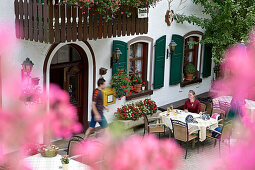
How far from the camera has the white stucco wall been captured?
8508 mm

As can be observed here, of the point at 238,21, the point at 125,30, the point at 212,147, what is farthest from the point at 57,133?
the point at 238,21

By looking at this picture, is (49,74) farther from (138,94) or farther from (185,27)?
(185,27)

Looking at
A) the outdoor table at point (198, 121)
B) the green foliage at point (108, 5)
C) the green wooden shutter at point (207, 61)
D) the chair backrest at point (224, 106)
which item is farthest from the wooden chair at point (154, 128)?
the green wooden shutter at point (207, 61)

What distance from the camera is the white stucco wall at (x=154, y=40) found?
8.51 meters

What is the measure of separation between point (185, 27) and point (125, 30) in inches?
157

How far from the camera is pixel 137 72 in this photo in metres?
11.5

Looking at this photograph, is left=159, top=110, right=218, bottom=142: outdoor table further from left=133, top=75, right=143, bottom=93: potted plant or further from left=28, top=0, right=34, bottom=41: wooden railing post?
left=28, top=0, right=34, bottom=41: wooden railing post

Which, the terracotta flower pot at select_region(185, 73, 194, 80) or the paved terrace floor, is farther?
the terracotta flower pot at select_region(185, 73, 194, 80)

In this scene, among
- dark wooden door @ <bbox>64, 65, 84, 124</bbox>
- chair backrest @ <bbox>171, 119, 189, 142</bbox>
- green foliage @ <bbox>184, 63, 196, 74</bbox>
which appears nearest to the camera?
chair backrest @ <bbox>171, 119, 189, 142</bbox>

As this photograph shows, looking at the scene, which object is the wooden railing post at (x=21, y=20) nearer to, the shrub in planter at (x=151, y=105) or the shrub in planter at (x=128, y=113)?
the shrub in planter at (x=128, y=113)

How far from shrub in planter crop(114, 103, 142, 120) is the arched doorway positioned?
Result: 3.09 feet

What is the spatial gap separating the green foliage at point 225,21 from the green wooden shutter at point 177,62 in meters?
0.66

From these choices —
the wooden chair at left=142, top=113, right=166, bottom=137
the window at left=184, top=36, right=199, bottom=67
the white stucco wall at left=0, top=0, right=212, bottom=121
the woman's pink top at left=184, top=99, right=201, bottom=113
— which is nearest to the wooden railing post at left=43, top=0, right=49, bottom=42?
the white stucco wall at left=0, top=0, right=212, bottom=121

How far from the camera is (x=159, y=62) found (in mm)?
12008
